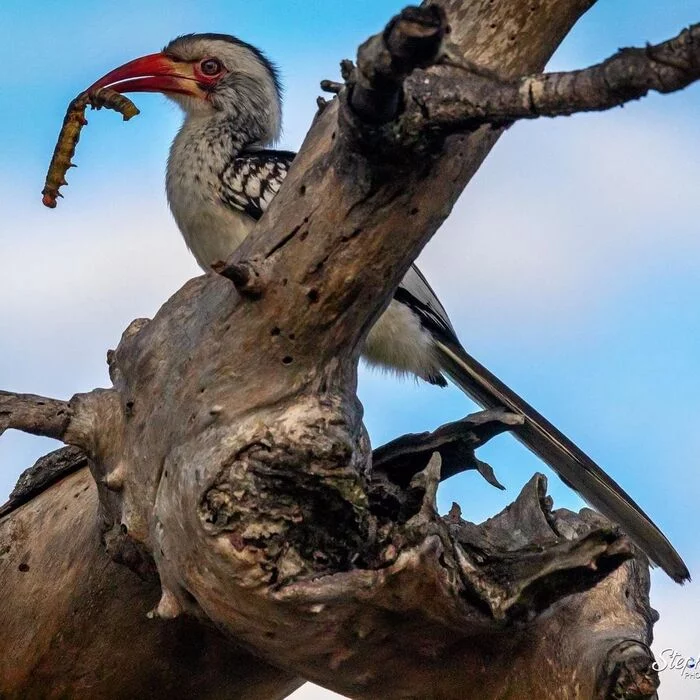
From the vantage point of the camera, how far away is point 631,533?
4078 mm

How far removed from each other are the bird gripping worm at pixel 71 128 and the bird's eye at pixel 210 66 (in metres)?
1.47

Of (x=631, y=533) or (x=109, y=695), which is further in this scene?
(x=631, y=533)

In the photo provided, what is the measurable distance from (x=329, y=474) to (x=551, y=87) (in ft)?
4.14

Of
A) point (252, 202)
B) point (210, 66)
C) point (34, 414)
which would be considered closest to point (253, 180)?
point (252, 202)

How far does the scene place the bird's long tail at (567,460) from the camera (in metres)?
4.00

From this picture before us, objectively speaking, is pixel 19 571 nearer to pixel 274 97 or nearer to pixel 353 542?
pixel 353 542

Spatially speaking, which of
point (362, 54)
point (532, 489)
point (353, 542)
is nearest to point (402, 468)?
point (532, 489)

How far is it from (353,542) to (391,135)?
3.68 ft

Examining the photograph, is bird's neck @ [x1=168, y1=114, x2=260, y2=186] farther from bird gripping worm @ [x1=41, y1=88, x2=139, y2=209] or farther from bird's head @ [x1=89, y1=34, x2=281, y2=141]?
bird gripping worm @ [x1=41, y1=88, x2=139, y2=209]

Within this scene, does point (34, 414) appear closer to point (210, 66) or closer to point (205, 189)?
point (205, 189)

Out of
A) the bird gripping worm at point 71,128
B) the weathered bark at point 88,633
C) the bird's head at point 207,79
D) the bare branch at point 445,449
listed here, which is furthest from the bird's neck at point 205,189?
the weathered bark at point 88,633

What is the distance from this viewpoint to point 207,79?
6055 millimetres

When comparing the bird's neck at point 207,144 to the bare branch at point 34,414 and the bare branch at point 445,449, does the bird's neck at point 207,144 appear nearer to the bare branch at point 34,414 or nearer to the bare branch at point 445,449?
the bare branch at point 445,449

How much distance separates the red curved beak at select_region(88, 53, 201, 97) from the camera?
5949 millimetres
